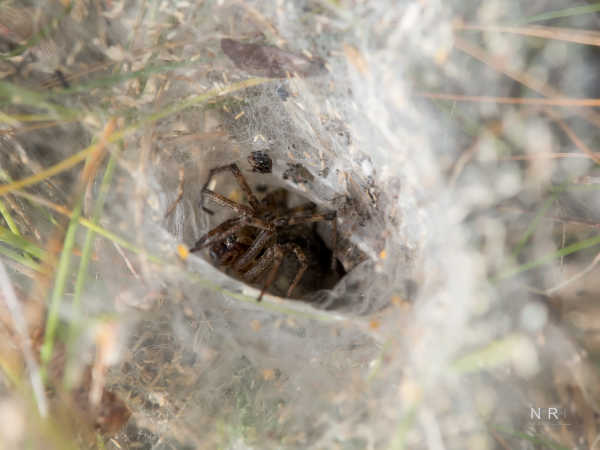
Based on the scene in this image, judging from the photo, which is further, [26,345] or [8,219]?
[8,219]

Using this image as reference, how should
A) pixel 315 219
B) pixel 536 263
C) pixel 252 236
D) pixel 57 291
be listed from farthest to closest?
1. pixel 252 236
2. pixel 315 219
3. pixel 536 263
4. pixel 57 291

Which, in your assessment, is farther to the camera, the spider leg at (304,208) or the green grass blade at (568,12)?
the spider leg at (304,208)

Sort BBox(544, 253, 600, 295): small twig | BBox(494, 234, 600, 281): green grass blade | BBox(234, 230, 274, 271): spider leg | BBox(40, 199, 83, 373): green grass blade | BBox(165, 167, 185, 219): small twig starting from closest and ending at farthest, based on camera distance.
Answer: BBox(40, 199, 83, 373): green grass blade < BBox(494, 234, 600, 281): green grass blade < BBox(544, 253, 600, 295): small twig < BBox(165, 167, 185, 219): small twig < BBox(234, 230, 274, 271): spider leg

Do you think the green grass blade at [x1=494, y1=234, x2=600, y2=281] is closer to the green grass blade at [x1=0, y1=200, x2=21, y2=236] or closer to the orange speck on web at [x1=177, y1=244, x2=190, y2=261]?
the orange speck on web at [x1=177, y1=244, x2=190, y2=261]

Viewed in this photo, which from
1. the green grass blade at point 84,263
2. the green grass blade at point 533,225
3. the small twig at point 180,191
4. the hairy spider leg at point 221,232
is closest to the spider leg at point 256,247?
the hairy spider leg at point 221,232

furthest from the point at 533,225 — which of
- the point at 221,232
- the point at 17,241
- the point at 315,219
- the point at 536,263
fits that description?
the point at 17,241

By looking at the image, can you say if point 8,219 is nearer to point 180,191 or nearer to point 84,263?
point 84,263

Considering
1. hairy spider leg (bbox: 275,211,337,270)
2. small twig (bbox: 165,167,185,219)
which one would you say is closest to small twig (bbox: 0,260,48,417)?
small twig (bbox: 165,167,185,219)

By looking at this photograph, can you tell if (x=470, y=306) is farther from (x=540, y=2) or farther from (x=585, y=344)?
(x=540, y=2)

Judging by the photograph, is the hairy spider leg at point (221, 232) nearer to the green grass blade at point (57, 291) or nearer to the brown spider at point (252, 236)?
the brown spider at point (252, 236)

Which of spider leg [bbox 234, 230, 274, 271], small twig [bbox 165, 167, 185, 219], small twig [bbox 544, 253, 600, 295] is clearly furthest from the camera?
spider leg [bbox 234, 230, 274, 271]
